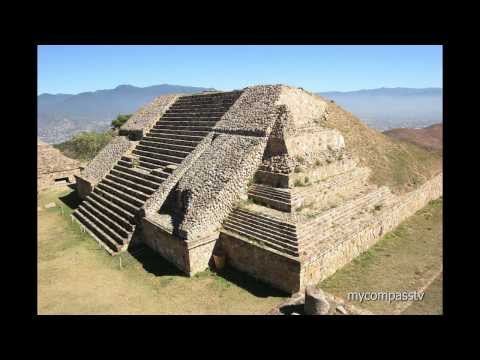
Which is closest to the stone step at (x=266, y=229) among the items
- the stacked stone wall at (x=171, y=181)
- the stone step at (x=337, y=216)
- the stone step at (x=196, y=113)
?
the stone step at (x=337, y=216)

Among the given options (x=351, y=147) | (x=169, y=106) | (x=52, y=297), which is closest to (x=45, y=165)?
(x=169, y=106)

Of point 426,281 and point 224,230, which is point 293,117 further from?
point 426,281

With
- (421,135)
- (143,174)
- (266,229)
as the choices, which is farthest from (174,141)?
(421,135)

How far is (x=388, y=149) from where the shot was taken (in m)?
18.9

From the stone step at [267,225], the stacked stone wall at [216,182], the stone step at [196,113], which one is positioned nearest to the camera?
the stone step at [267,225]

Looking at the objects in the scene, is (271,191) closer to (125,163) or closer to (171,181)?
(171,181)

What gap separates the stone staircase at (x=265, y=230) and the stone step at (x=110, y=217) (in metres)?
4.59

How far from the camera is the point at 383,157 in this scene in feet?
58.3

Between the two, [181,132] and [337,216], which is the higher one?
[181,132]

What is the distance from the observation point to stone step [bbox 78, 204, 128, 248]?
13.4 metres

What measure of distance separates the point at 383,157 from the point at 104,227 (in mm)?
14417

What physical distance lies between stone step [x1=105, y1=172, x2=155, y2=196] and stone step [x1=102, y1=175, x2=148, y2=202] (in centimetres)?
11

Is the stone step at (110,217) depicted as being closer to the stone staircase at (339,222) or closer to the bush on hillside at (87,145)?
the stone staircase at (339,222)

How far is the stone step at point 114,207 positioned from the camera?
46.3 ft
